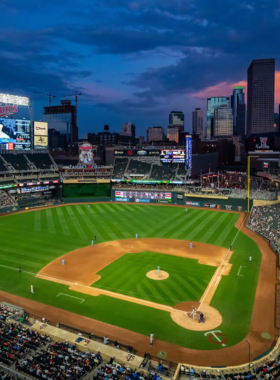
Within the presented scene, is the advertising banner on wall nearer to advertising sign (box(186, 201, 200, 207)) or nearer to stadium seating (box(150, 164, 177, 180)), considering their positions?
stadium seating (box(150, 164, 177, 180))

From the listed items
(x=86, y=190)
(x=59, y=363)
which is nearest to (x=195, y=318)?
(x=59, y=363)

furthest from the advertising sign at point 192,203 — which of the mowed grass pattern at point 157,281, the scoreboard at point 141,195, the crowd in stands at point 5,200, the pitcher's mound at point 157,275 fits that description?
the crowd in stands at point 5,200

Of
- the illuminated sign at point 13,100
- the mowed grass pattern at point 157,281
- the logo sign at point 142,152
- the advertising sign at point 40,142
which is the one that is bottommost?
the mowed grass pattern at point 157,281

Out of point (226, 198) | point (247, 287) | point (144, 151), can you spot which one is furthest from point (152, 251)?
point (144, 151)

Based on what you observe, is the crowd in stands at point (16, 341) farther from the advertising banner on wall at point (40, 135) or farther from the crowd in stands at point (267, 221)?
the advertising banner on wall at point (40, 135)

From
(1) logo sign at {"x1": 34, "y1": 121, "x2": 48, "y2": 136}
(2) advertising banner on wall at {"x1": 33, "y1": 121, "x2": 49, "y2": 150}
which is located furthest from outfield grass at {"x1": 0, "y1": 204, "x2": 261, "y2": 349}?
(1) logo sign at {"x1": 34, "y1": 121, "x2": 48, "y2": 136}
